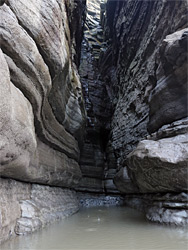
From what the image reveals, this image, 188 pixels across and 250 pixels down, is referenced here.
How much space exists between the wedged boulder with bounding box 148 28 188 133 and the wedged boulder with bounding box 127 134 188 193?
4.40ft

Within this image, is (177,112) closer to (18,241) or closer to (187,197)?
(187,197)

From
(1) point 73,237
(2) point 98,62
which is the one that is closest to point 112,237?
(1) point 73,237

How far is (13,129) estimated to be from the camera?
3.80m

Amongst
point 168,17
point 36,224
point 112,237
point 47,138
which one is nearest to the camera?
point 112,237

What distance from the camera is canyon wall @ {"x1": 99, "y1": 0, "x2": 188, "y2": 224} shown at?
581cm

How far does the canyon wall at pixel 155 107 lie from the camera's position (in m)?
5.81

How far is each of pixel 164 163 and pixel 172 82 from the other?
3.02 m

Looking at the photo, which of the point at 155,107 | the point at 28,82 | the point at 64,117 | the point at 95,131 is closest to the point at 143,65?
the point at 155,107

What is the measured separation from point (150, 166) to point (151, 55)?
23.8ft

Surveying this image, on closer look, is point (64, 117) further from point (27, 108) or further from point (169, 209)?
point (169, 209)

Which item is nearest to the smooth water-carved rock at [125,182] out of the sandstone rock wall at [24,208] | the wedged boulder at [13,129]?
the sandstone rock wall at [24,208]

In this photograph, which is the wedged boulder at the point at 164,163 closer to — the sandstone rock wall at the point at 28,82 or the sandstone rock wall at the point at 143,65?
the sandstone rock wall at the point at 143,65

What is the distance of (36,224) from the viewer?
199 inches

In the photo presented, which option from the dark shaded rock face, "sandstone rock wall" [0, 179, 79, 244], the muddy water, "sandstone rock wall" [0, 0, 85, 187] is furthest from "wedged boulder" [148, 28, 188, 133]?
the dark shaded rock face
